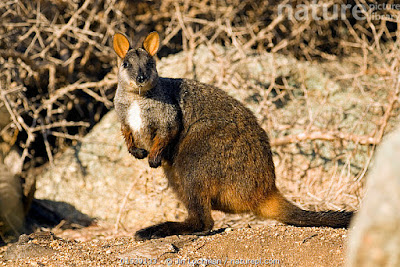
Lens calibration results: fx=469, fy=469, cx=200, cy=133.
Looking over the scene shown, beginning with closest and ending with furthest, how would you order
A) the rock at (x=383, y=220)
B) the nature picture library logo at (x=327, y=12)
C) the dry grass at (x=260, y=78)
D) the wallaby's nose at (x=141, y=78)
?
the rock at (x=383, y=220), the wallaby's nose at (x=141, y=78), the dry grass at (x=260, y=78), the nature picture library logo at (x=327, y=12)

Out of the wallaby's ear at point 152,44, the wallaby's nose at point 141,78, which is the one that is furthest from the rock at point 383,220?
the wallaby's ear at point 152,44

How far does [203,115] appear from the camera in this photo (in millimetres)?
4879

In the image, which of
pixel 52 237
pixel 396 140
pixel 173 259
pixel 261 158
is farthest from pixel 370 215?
pixel 52 237

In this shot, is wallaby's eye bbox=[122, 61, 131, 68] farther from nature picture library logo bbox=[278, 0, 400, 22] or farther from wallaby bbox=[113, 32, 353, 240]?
nature picture library logo bbox=[278, 0, 400, 22]

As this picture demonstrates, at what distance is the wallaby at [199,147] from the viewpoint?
4.62 metres

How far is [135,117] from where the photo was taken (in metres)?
4.90

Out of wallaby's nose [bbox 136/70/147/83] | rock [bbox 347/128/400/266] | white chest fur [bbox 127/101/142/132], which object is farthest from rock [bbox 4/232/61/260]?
rock [bbox 347/128/400/266]

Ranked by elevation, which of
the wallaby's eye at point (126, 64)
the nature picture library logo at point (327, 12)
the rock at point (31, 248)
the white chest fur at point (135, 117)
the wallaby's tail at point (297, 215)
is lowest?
the rock at point (31, 248)

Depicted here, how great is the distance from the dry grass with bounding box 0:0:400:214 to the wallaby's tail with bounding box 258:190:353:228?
1638 mm

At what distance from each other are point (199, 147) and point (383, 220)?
3003 mm

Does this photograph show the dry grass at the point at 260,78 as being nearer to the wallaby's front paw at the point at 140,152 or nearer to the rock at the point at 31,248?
the rock at the point at 31,248

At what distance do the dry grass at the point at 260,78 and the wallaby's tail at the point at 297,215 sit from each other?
1638mm

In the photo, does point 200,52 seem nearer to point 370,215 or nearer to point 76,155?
point 76,155

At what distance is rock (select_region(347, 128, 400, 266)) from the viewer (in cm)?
175
